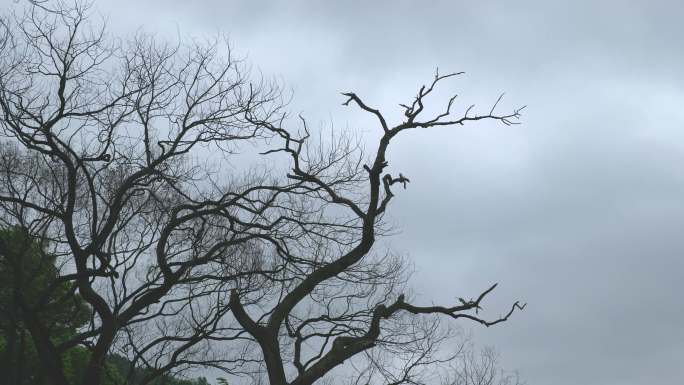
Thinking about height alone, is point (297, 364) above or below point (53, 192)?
below

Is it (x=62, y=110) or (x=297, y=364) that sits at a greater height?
(x=62, y=110)

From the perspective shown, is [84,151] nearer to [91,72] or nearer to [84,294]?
[91,72]

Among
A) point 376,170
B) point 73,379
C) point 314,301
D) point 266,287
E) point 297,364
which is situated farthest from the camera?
point 73,379

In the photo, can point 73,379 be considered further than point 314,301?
Yes

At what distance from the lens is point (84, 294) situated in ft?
39.4

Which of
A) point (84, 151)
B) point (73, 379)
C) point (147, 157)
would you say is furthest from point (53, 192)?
point (73, 379)

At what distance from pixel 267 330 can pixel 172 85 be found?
216 inches

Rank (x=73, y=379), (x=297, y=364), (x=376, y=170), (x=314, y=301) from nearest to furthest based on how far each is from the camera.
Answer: (x=376, y=170)
(x=297, y=364)
(x=314, y=301)
(x=73, y=379)

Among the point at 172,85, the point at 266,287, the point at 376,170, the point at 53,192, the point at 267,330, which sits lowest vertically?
the point at 267,330

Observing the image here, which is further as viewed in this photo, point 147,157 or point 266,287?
point 266,287

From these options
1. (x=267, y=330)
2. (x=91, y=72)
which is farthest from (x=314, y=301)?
(x=91, y=72)

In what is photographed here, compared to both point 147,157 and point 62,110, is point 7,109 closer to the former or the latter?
point 62,110

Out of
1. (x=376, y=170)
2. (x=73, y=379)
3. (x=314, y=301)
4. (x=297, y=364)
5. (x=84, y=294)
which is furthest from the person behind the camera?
(x=73, y=379)

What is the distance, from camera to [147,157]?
12719mm
